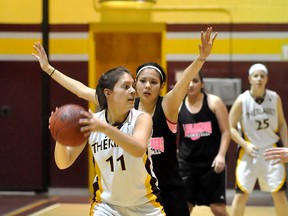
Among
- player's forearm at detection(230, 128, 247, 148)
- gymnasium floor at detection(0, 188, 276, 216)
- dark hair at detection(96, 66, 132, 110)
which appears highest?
dark hair at detection(96, 66, 132, 110)

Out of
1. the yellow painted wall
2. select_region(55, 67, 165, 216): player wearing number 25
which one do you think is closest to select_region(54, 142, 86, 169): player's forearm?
select_region(55, 67, 165, 216): player wearing number 25

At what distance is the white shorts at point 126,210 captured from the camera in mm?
3908

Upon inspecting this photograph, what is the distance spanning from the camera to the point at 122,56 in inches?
420

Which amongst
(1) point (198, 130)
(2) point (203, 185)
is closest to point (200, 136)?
(1) point (198, 130)

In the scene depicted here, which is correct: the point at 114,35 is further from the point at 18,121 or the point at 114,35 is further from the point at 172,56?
the point at 18,121

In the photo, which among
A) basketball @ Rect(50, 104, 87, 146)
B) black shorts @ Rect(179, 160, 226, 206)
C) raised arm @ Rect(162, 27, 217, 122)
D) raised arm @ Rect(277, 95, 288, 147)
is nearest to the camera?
basketball @ Rect(50, 104, 87, 146)

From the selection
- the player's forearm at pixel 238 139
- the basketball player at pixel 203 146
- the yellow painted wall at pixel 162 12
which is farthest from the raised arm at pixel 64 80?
the yellow painted wall at pixel 162 12

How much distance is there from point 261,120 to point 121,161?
382 cm

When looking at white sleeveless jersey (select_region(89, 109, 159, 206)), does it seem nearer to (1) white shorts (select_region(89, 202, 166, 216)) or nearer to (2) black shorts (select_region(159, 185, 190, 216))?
(1) white shorts (select_region(89, 202, 166, 216))

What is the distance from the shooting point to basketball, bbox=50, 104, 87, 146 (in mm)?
3529

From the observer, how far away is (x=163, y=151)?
4.62 m

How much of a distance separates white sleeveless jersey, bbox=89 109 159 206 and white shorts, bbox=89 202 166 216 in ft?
0.09

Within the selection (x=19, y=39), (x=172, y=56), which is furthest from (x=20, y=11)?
(x=172, y=56)

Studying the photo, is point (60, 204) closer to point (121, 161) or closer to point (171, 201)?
point (171, 201)
